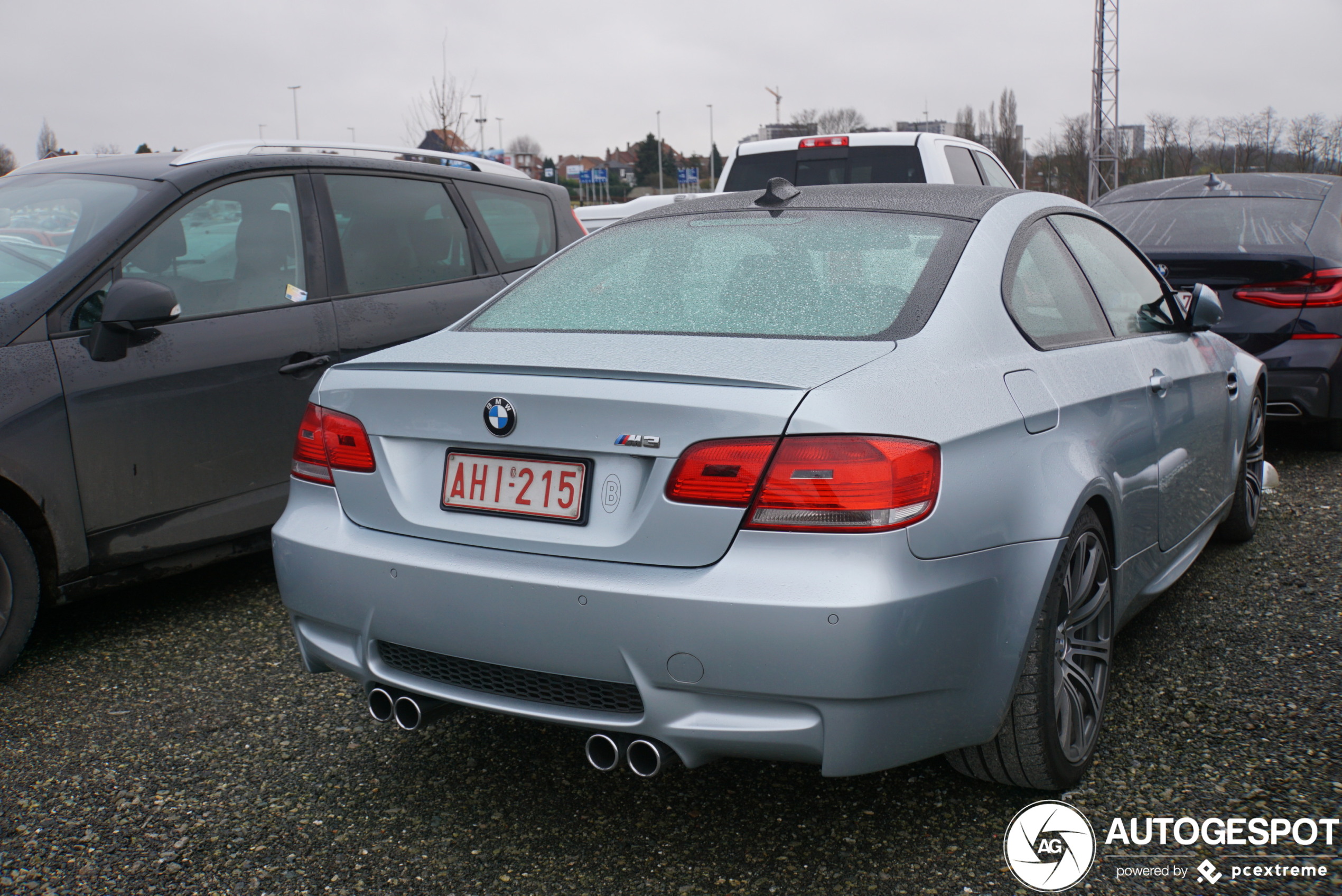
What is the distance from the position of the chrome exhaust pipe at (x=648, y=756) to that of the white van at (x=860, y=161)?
705cm

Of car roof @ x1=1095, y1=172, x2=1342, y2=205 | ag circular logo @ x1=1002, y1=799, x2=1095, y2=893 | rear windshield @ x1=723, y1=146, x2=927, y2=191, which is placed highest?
rear windshield @ x1=723, y1=146, x2=927, y2=191

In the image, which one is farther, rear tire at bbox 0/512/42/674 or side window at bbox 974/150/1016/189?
side window at bbox 974/150/1016/189

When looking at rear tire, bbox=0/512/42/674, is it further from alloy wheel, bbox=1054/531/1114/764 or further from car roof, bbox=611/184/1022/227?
alloy wheel, bbox=1054/531/1114/764

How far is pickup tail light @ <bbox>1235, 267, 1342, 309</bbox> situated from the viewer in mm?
5996

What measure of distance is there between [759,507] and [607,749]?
61cm

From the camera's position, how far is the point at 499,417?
2.32 metres

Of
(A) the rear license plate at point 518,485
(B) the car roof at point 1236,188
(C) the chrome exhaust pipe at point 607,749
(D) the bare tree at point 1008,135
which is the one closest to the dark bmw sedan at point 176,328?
(A) the rear license plate at point 518,485

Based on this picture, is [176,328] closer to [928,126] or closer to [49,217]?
[49,217]

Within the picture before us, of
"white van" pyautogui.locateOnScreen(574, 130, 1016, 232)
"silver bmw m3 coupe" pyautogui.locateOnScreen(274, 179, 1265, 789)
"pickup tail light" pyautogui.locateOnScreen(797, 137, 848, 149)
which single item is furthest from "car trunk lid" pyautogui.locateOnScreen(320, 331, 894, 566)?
"pickup tail light" pyautogui.locateOnScreen(797, 137, 848, 149)

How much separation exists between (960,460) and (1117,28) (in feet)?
200

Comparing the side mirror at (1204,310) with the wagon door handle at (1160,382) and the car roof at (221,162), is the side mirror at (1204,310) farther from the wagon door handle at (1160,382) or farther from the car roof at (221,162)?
the car roof at (221,162)

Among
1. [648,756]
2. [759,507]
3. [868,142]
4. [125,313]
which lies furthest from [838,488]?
[868,142]

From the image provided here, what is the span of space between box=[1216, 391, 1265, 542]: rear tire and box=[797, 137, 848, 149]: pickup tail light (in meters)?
5.03

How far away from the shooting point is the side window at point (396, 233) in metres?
4.62
